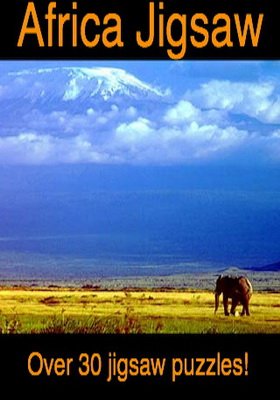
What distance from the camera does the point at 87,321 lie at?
9.09m

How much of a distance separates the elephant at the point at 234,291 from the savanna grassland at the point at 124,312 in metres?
0.04

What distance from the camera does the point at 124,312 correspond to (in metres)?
9.09

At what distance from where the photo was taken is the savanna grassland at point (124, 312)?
356 inches

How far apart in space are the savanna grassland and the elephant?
41 mm

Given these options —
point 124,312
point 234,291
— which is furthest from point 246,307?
point 124,312

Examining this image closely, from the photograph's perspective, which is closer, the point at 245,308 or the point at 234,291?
the point at 234,291

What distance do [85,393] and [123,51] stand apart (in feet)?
6.22

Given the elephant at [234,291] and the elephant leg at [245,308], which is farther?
the elephant leg at [245,308]

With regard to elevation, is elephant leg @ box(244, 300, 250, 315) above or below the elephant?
below

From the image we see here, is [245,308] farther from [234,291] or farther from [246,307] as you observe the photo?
[234,291]

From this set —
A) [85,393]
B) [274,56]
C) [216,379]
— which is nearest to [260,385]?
[216,379]

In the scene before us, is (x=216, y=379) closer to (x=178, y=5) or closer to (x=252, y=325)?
(x=252, y=325)

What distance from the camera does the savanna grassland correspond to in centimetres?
905

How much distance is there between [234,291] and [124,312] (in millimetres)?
623
